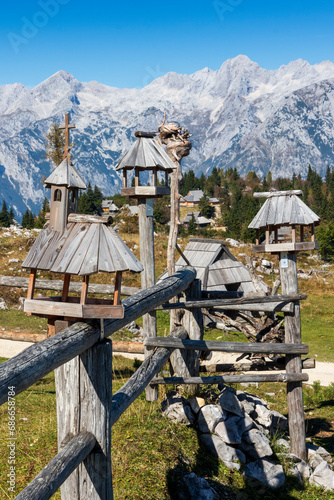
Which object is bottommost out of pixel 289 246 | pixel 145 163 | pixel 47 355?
pixel 47 355

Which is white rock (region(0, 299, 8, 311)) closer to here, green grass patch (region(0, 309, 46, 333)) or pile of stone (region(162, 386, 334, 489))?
green grass patch (region(0, 309, 46, 333))

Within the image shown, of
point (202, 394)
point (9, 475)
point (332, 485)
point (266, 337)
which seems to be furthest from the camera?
point (266, 337)

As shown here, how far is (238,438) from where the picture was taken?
6348mm

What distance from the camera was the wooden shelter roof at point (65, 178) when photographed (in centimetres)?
353

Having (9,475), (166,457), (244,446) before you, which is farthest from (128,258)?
(244,446)

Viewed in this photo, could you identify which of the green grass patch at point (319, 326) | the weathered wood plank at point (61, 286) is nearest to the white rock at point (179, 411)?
the weathered wood plank at point (61, 286)

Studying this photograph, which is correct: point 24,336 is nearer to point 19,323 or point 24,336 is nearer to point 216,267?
point 19,323

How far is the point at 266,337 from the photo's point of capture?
8852mm

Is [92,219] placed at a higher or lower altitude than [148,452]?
higher

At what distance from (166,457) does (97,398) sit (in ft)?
8.58

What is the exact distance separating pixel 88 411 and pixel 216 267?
16009mm

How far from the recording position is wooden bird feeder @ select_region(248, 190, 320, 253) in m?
7.53

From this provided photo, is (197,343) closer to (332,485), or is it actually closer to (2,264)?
(332,485)

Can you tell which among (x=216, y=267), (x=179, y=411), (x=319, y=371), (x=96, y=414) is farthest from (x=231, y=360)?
(x=96, y=414)
